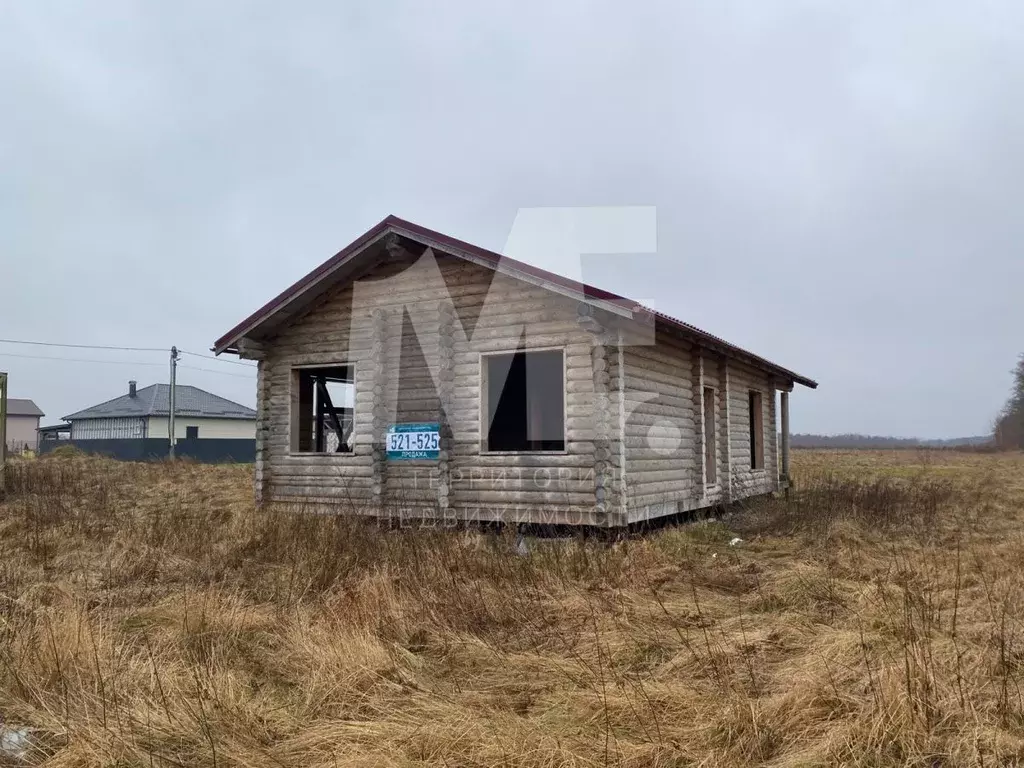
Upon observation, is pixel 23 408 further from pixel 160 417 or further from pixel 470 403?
pixel 470 403

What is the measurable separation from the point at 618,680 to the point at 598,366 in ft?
19.3

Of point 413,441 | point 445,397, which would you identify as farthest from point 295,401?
point 445,397

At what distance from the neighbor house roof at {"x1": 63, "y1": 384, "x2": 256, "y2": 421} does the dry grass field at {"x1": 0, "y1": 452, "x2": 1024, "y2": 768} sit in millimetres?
36510

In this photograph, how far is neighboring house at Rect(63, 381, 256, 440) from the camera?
141ft

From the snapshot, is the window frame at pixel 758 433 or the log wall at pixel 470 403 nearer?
the log wall at pixel 470 403

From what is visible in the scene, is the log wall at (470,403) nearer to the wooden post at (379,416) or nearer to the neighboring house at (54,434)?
the wooden post at (379,416)

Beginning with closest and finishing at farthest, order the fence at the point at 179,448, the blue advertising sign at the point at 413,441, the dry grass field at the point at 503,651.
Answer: the dry grass field at the point at 503,651, the blue advertising sign at the point at 413,441, the fence at the point at 179,448

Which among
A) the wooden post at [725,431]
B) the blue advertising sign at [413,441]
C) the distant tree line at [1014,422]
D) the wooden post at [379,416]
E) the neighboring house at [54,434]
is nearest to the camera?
the blue advertising sign at [413,441]

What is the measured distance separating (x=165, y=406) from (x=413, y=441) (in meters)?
37.8

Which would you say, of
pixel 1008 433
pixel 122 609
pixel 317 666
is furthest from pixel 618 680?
pixel 1008 433

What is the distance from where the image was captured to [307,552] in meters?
8.67

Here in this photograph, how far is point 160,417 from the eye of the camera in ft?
140

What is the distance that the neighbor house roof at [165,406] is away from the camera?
1711 inches

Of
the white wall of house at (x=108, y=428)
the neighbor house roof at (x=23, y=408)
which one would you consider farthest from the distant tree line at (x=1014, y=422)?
the neighbor house roof at (x=23, y=408)
